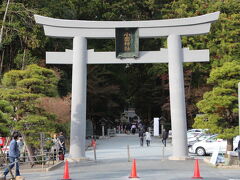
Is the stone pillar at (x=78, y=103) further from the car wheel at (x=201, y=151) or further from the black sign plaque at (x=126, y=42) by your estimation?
the car wheel at (x=201, y=151)

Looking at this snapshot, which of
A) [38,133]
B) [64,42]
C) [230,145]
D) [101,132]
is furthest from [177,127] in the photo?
[101,132]

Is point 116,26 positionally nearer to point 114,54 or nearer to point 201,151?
point 114,54

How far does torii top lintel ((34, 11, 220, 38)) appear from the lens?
77.5ft

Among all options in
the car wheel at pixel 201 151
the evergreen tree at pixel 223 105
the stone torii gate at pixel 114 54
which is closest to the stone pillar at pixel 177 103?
the stone torii gate at pixel 114 54

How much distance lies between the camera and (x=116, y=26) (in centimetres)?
2386

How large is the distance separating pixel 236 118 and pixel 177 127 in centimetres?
308

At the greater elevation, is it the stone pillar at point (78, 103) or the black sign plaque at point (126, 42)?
the black sign plaque at point (126, 42)

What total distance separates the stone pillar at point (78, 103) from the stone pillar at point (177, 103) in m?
4.73

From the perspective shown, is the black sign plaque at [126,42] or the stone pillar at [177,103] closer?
the stone pillar at [177,103]

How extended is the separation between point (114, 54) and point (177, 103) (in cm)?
436

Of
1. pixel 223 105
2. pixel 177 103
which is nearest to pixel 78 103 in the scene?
pixel 177 103

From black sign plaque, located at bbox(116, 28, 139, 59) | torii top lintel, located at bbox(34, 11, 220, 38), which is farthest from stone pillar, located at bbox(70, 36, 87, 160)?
black sign plaque, located at bbox(116, 28, 139, 59)

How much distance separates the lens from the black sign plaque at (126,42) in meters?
23.9

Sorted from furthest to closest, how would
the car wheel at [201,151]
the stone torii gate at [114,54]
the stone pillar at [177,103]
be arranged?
the car wheel at [201,151], the stone torii gate at [114,54], the stone pillar at [177,103]
